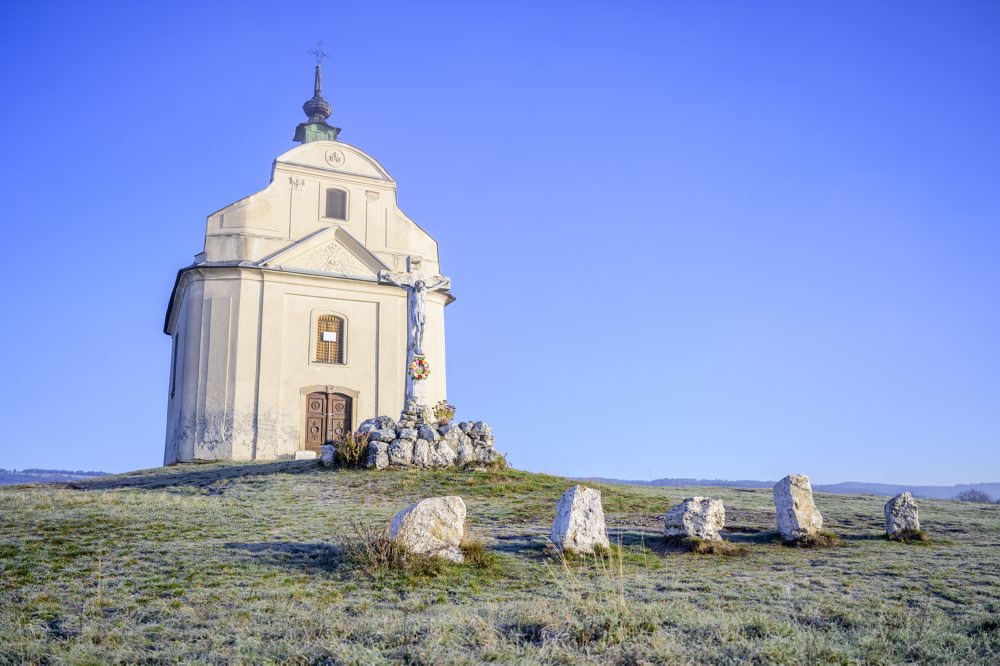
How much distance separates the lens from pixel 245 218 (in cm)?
2956

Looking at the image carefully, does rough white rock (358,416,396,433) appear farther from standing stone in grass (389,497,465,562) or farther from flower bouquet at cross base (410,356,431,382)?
standing stone in grass (389,497,465,562)

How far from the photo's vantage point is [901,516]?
13359mm

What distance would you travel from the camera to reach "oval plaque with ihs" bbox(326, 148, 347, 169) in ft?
105

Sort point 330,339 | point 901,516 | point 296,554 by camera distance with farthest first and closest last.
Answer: point 330,339, point 901,516, point 296,554

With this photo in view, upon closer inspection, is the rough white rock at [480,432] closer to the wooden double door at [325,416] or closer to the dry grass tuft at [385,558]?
the wooden double door at [325,416]

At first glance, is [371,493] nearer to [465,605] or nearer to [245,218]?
[465,605]

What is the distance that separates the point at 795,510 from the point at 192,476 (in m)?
15.4

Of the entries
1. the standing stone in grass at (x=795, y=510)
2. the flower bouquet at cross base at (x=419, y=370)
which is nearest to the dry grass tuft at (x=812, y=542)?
the standing stone in grass at (x=795, y=510)

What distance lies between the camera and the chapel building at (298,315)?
27.5 m

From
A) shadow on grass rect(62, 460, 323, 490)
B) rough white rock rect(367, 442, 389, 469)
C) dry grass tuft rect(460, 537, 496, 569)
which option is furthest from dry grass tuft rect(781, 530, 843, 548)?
shadow on grass rect(62, 460, 323, 490)

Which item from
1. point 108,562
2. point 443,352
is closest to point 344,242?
point 443,352

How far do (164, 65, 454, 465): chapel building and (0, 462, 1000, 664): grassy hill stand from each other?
12.5m

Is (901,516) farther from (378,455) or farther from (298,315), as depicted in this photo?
(298,315)

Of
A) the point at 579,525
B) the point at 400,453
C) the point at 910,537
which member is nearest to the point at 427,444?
the point at 400,453
